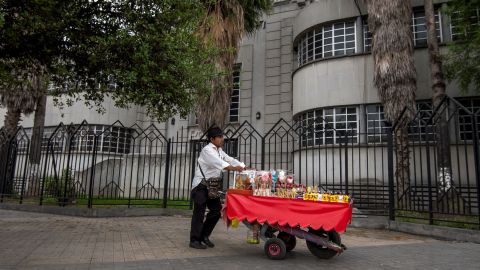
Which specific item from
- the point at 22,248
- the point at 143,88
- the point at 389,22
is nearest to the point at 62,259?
the point at 22,248

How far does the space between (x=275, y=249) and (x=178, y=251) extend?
60.1 inches

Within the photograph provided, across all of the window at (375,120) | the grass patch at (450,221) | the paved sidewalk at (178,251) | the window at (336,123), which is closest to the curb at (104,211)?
the paved sidewalk at (178,251)

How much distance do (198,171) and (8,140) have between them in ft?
34.2

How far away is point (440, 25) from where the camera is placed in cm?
1389

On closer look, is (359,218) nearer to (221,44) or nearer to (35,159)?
(221,44)

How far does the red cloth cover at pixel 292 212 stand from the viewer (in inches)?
206

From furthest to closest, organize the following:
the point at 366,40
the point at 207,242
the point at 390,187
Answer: the point at 366,40
the point at 390,187
the point at 207,242

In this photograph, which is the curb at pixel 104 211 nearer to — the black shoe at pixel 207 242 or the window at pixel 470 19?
the black shoe at pixel 207 242

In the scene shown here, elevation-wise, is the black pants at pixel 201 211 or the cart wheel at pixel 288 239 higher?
the black pants at pixel 201 211

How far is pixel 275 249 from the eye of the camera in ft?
17.8

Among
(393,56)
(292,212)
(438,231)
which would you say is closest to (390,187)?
(438,231)

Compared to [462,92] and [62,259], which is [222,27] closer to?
[462,92]

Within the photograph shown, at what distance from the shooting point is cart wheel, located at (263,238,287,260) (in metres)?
5.37

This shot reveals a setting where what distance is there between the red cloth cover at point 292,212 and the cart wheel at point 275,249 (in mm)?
256
